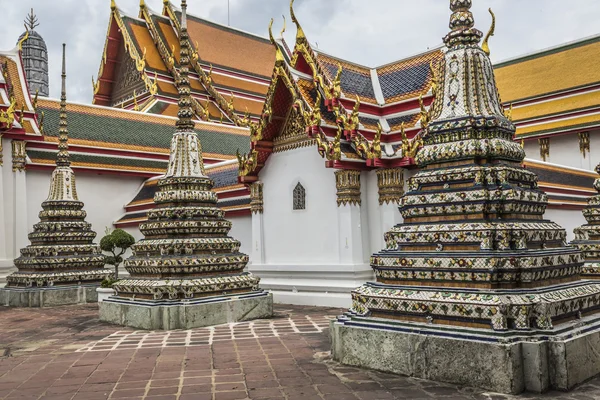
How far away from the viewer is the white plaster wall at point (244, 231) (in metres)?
12.8

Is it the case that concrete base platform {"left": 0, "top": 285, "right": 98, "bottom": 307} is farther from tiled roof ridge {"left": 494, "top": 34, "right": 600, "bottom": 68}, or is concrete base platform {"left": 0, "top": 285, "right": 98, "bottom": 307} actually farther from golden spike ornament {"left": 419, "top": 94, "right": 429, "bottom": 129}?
tiled roof ridge {"left": 494, "top": 34, "right": 600, "bottom": 68}

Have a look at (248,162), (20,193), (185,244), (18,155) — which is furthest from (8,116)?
(185,244)

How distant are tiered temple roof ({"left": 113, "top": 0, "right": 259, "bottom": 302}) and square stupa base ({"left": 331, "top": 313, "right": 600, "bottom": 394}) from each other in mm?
3595

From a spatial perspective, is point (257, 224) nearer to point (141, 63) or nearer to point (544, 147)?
point (141, 63)

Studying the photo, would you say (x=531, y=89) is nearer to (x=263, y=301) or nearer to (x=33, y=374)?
(x=263, y=301)

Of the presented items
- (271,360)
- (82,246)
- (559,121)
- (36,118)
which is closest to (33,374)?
(271,360)

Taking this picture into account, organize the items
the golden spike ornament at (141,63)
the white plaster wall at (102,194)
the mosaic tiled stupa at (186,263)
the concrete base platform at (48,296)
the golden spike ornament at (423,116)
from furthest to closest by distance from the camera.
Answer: the golden spike ornament at (141,63), the white plaster wall at (102,194), the concrete base platform at (48,296), the golden spike ornament at (423,116), the mosaic tiled stupa at (186,263)

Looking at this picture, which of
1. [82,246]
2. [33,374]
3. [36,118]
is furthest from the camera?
[36,118]

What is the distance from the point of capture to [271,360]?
5.68 metres

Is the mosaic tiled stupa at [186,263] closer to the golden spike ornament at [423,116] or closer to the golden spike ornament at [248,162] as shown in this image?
the golden spike ornament at [248,162]

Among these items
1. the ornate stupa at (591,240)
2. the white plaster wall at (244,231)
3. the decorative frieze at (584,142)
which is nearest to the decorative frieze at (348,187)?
the white plaster wall at (244,231)

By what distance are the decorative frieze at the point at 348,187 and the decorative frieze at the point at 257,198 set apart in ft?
6.47

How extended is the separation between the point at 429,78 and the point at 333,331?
6299 millimetres

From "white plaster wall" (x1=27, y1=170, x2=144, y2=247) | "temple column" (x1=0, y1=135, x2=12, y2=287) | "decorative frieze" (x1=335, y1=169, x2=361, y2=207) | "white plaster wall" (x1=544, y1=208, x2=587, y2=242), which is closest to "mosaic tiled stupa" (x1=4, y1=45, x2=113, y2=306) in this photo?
"temple column" (x1=0, y1=135, x2=12, y2=287)
